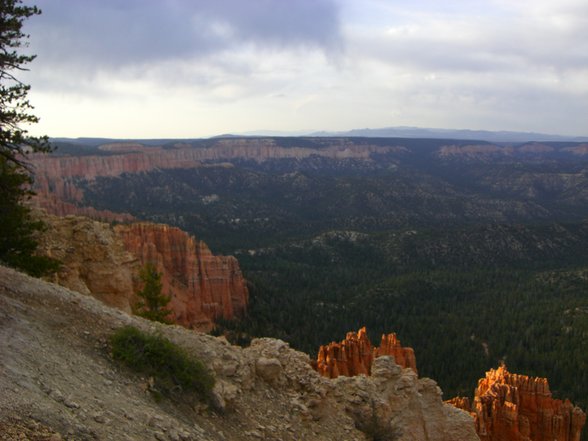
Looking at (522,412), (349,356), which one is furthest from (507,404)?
(349,356)

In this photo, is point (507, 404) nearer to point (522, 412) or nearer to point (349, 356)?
point (522, 412)

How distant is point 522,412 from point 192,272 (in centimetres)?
3416

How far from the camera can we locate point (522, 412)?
25422mm

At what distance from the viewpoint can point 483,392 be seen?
25.7 meters

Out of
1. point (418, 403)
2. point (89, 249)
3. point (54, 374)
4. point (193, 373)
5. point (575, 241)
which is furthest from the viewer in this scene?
point (575, 241)

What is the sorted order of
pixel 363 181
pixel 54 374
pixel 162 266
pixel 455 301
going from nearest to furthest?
pixel 54 374, pixel 162 266, pixel 455 301, pixel 363 181

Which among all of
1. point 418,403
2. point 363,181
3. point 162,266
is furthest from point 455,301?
point 363,181

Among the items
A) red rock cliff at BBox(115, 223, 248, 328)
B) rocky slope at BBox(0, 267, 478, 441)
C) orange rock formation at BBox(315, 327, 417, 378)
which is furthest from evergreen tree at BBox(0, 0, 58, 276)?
red rock cliff at BBox(115, 223, 248, 328)

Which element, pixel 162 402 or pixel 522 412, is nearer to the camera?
pixel 162 402

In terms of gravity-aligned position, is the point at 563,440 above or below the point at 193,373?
below

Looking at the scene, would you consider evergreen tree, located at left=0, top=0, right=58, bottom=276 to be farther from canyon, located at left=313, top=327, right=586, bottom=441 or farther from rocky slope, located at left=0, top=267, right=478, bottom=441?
canyon, located at left=313, top=327, right=586, bottom=441

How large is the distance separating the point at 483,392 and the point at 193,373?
1972 centimetres

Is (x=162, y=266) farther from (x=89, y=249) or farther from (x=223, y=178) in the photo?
(x=223, y=178)

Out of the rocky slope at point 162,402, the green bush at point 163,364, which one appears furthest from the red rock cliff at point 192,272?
the green bush at point 163,364
